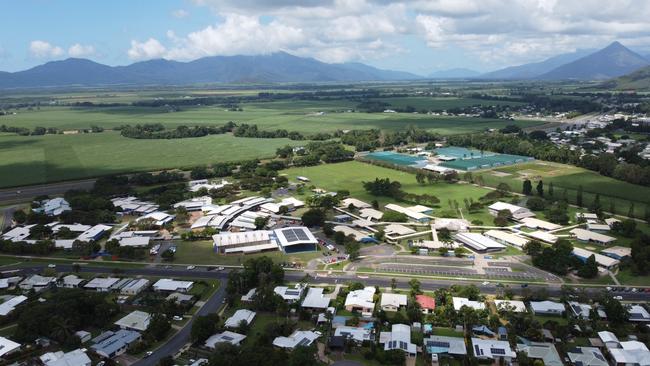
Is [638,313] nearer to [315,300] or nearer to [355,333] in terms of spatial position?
[355,333]

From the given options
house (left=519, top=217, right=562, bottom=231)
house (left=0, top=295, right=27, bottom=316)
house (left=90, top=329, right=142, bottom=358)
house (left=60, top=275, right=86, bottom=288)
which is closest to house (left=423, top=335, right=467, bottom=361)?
house (left=90, top=329, right=142, bottom=358)

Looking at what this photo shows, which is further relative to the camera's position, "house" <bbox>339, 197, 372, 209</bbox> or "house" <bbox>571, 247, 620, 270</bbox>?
"house" <bbox>339, 197, 372, 209</bbox>

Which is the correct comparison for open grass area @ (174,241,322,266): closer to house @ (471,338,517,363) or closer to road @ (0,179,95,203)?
house @ (471,338,517,363)

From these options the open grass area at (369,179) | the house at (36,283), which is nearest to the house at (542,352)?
the open grass area at (369,179)

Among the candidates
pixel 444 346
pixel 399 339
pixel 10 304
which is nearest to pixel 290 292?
pixel 399 339

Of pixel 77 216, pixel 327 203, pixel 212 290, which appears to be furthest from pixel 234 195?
pixel 212 290

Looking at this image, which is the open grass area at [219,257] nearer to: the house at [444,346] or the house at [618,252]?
the house at [444,346]
